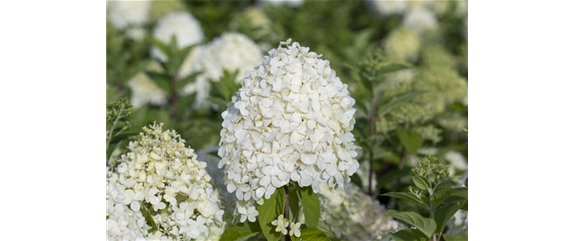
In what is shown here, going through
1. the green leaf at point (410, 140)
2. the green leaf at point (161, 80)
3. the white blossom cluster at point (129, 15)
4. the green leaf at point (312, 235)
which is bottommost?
the green leaf at point (312, 235)

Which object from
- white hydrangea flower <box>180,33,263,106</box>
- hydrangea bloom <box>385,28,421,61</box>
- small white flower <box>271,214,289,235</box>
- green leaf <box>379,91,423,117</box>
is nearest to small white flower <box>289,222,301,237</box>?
small white flower <box>271,214,289,235</box>

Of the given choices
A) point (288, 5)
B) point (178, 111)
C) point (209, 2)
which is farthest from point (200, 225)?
point (209, 2)

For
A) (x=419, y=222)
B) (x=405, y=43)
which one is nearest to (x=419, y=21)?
(x=405, y=43)

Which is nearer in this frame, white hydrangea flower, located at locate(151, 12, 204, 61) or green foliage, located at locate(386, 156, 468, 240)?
green foliage, located at locate(386, 156, 468, 240)

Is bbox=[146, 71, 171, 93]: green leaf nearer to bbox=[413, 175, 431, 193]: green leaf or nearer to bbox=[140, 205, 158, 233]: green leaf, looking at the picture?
bbox=[140, 205, 158, 233]: green leaf

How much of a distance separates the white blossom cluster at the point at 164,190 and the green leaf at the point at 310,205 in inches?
8.6

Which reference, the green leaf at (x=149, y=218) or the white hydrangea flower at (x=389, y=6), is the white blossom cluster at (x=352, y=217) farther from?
the white hydrangea flower at (x=389, y=6)

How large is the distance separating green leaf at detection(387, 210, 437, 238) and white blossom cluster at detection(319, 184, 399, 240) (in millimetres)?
346

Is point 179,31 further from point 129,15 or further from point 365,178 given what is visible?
point 365,178

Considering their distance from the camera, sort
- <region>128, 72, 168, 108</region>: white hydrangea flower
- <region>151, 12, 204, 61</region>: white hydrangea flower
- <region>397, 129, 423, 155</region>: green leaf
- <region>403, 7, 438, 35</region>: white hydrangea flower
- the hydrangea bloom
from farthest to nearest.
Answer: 1. <region>403, 7, 438, 35</region>: white hydrangea flower
2. the hydrangea bloom
3. <region>151, 12, 204, 61</region>: white hydrangea flower
4. <region>128, 72, 168, 108</region>: white hydrangea flower
5. <region>397, 129, 423, 155</region>: green leaf

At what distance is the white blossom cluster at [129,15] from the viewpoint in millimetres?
5398

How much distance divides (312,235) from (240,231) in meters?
A: 0.19

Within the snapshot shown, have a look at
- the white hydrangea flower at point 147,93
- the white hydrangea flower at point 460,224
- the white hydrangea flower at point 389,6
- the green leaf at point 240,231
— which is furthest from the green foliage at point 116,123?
the white hydrangea flower at point 389,6

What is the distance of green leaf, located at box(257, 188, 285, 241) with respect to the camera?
1754 millimetres
